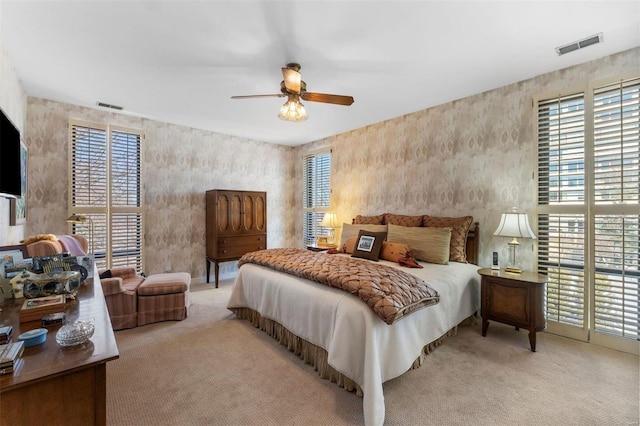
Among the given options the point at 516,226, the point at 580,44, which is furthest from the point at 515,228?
the point at 580,44

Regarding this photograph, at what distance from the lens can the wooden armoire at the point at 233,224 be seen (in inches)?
184

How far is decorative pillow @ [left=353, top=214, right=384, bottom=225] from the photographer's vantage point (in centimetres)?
419

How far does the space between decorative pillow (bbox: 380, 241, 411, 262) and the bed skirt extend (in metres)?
0.92

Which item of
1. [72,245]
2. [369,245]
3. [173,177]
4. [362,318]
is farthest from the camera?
[173,177]

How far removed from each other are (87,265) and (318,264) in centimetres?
183

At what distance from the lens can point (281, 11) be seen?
202 cm

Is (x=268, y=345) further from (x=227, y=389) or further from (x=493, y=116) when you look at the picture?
(x=493, y=116)

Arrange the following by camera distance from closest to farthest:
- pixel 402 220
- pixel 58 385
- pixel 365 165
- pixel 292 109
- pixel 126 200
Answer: pixel 58 385 → pixel 292 109 → pixel 402 220 → pixel 126 200 → pixel 365 165

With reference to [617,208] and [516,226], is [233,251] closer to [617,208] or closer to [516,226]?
[516,226]

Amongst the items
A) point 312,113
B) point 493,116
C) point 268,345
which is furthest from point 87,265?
point 493,116

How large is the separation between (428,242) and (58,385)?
126 inches

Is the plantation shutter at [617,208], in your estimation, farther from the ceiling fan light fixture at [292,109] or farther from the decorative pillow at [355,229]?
the ceiling fan light fixture at [292,109]

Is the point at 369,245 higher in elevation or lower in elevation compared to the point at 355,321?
higher

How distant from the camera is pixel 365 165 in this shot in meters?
4.77
